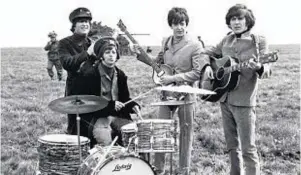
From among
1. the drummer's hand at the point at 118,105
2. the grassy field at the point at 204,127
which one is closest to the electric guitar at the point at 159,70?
the drummer's hand at the point at 118,105

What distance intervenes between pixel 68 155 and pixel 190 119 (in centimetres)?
170

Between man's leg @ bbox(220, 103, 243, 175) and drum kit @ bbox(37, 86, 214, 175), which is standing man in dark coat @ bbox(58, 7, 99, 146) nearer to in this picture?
drum kit @ bbox(37, 86, 214, 175)

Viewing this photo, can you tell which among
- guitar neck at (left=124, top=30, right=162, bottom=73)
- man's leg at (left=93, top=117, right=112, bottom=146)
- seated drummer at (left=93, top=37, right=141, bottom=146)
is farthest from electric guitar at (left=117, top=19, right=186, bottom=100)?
man's leg at (left=93, top=117, right=112, bottom=146)

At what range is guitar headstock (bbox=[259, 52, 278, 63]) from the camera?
182 inches

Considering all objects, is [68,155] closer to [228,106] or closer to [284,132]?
[228,106]

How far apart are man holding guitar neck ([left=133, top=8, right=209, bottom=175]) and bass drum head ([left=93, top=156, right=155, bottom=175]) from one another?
3.39 ft

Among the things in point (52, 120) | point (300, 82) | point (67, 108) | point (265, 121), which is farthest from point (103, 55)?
point (300, 82)

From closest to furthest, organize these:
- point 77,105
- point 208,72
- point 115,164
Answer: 1. point 115,164
2. point 77,105
3. point 208,72

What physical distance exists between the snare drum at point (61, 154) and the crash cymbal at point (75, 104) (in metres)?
0.40

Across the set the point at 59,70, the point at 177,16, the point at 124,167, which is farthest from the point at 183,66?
the point at 59,70

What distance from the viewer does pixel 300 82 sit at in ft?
45.5

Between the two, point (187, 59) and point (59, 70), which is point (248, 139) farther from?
point (59, 70)

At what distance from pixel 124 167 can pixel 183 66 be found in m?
1.78

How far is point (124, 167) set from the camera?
182 inches
